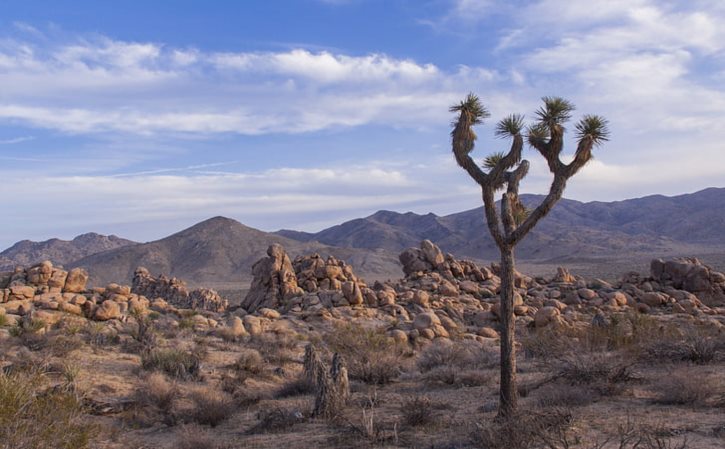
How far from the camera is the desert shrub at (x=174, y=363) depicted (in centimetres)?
1432

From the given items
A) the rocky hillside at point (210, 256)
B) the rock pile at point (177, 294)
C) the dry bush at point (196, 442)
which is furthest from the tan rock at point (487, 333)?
the rocky hillside at point (210, 256)

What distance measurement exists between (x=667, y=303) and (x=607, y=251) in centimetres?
7160

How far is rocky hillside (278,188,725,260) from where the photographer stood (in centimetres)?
10131

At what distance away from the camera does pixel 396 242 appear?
407 feet

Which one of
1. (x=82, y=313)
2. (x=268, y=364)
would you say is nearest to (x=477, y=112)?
(x=268, y=364)

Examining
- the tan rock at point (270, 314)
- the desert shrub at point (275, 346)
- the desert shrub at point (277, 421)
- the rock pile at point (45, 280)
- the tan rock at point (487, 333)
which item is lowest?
the tan rock at point (487, 333)

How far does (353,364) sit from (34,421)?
8.90m

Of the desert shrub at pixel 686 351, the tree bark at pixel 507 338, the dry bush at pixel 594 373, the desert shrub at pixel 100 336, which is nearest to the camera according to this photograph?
the tree bark at pixel 507 338

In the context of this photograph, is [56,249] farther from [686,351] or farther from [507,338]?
[507,338]

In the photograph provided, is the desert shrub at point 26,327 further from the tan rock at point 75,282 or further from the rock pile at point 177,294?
the rock pile at point 177,294

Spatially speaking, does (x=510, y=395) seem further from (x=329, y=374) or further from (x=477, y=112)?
(x=477, y=112)

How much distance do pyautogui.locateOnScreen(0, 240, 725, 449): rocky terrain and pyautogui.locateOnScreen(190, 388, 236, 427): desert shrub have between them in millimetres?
29

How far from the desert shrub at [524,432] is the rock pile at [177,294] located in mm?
24179

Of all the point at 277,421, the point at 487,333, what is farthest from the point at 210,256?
A: the point at 277,421
